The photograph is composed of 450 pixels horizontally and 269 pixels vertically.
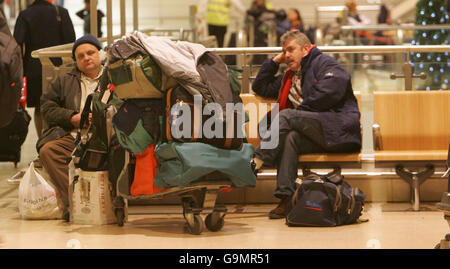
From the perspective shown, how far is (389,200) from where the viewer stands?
22.4 ft

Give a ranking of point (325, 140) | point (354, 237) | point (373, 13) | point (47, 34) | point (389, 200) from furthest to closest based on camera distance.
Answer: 1. point (373, 13)
2. point (47, 34)
3. point (389, 200)
4. point (325, 140)
5. point (354, 237)

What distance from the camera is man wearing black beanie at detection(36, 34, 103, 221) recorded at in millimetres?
6340

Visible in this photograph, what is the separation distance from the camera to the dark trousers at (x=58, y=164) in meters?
6.32

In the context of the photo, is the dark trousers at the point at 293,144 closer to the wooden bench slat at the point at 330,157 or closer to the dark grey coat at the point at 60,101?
the wooden bench slat at the point at 330,157

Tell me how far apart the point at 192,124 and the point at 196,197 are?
0.63 meters

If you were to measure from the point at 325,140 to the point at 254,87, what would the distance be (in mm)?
927

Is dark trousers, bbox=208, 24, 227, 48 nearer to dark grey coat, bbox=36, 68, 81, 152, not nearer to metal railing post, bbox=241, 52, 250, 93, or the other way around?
metal railing post, bbox=241, 52, 250, 93

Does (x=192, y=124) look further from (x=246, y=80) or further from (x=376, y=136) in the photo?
(x=376, y=136)

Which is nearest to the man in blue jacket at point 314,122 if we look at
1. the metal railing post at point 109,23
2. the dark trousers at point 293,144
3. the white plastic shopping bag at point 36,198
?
the dark trousers at point 293,144

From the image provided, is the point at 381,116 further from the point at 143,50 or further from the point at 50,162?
the point at 50,162

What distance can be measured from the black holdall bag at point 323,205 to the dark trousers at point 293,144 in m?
0.32

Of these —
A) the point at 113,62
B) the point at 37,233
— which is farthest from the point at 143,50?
the point at 37,233

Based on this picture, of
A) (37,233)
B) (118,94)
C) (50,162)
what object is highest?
(118,94)

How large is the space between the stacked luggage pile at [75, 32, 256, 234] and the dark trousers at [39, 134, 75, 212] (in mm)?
702
